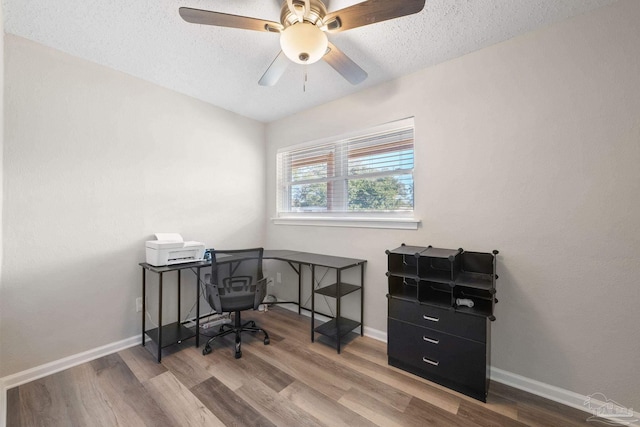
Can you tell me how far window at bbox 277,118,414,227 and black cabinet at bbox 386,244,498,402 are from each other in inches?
25.1

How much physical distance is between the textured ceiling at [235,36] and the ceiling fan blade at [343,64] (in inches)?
9.9

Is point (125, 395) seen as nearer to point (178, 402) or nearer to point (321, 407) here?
point (178, 402)

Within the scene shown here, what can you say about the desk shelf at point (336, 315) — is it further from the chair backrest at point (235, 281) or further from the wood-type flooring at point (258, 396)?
the chair backrest at point (235, 281)

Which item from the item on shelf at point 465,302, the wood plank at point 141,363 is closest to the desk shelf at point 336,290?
the item on shelf at point 465,302

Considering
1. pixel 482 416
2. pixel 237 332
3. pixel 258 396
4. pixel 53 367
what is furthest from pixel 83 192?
pixel 482 416

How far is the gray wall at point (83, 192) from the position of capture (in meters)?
1.90

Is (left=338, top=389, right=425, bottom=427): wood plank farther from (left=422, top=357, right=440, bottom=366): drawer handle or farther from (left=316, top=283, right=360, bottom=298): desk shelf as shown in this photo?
(left=316, top=283, right=360, bottom=298): desk shelf

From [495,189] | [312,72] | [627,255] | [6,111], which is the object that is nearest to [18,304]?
[6,111]

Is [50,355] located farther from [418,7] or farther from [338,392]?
[418,7]

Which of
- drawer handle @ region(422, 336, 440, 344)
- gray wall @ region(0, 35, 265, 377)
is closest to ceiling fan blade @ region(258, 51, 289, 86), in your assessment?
gray wall @ region(0, 35, 265, 377)

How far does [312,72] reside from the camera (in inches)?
93.8

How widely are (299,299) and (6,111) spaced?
9.91ft

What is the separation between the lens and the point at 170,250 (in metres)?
2.34

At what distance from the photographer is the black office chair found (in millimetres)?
2287
